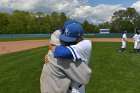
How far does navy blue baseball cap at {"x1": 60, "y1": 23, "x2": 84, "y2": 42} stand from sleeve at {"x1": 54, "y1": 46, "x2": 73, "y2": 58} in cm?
11

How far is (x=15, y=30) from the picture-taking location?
347ft

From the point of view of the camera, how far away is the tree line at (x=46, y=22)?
107m

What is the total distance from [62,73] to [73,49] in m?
0.29

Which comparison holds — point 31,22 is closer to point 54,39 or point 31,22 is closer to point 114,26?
point 114,26

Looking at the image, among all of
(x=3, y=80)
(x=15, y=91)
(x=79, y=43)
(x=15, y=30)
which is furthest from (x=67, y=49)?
(x=15, y=30)

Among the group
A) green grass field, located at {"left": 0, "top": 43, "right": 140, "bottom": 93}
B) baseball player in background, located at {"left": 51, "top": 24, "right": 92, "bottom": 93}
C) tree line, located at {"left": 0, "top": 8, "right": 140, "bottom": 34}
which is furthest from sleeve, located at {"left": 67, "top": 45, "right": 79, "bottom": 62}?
tree line, located at {"left": 0, "top": 8, "right": 140, "bottom": 34}

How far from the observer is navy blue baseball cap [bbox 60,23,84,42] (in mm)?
3679

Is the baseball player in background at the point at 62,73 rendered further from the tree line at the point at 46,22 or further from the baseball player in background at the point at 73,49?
the tree line at the point at 46,22

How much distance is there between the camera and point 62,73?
3.72 m

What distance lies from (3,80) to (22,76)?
1.02 metres

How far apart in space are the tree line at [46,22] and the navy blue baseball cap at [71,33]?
3769 inches

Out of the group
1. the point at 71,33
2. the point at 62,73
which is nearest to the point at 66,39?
the point at 71,33

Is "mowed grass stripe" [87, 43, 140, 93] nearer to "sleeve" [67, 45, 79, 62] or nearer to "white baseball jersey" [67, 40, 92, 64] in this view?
"white baseball jersey" [67, 40, 92, 64]

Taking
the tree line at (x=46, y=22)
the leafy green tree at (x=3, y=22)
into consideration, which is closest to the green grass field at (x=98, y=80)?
the tree line at (x=46, y=22)
